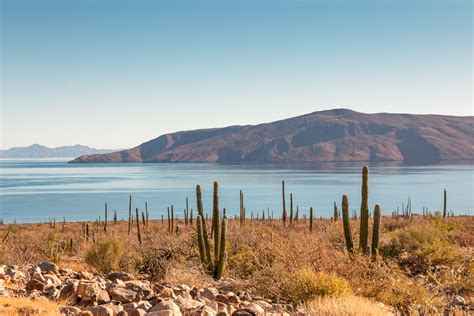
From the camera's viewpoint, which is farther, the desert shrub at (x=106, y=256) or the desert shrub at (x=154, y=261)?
the desert shrub at (x=106, y=256)

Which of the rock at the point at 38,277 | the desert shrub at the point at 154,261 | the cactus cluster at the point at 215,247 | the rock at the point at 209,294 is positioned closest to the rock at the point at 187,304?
the rock at the point at 209,294

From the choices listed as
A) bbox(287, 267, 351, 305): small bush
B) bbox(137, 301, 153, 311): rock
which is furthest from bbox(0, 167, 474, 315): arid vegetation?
bbox(137, 301, 153, 311): rock

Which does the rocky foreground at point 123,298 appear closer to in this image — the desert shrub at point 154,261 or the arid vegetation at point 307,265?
the arid vegetation at point 307,265

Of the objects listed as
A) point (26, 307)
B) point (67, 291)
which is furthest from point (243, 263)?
point (26, 307)

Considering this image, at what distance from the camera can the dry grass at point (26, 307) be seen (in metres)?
7.62

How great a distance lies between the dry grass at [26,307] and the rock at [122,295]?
43.0 inches

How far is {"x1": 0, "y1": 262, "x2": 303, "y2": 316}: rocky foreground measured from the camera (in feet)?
27.4

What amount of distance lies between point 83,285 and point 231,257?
899 centimetres

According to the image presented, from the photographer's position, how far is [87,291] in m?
9.62

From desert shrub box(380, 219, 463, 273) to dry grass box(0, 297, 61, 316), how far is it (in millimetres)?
13693

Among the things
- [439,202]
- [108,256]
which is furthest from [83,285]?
[439,202]

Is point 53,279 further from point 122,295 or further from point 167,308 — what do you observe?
point 167,308

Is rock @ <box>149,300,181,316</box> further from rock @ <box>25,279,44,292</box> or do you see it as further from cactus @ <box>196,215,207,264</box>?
cactus @ <box>196,215,207,264</box>

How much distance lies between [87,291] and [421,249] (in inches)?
576
